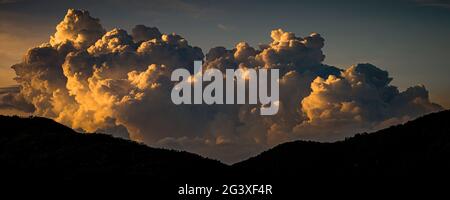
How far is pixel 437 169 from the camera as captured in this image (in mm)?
53781

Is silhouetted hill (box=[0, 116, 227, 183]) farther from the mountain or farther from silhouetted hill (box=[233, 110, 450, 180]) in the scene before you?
silhouetted hill (box=[233, 110, 450, 180])

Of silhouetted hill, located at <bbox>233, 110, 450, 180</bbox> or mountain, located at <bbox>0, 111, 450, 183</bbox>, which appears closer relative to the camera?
silhouetted hill, located at <bbox>233, 110, 450, 180</bbox>

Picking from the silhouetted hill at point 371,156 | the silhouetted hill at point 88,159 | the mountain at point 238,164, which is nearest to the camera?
the silhouetted hill at point 371,156

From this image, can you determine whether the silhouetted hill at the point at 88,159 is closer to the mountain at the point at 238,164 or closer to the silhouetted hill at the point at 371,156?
the mountain at the point at 238,164

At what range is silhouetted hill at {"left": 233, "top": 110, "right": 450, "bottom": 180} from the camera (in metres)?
56.5

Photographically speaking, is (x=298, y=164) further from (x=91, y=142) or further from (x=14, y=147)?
(x=14, y=147)

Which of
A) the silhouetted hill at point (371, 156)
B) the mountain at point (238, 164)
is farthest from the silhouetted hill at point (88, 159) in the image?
→ the silhouetted hill at point (371, 156)

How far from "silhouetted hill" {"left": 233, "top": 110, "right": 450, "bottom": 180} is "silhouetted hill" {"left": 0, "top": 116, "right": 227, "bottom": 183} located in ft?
21.5

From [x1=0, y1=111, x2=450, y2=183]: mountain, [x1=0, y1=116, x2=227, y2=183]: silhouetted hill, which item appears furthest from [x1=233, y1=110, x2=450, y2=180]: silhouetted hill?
[x1=0, y1=116, x2=227, y2=183]: silhouetted hill

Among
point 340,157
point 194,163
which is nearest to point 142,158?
point 194,163

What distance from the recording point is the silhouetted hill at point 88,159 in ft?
189

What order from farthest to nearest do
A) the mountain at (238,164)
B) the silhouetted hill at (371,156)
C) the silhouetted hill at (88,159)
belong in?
the silhouetted hill at (88,159) < the mountain at (238,164) < the silhouetted hill at (371,156)

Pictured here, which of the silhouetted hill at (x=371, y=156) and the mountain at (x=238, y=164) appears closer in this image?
the silhouetted hill at (x=371, y=156)
